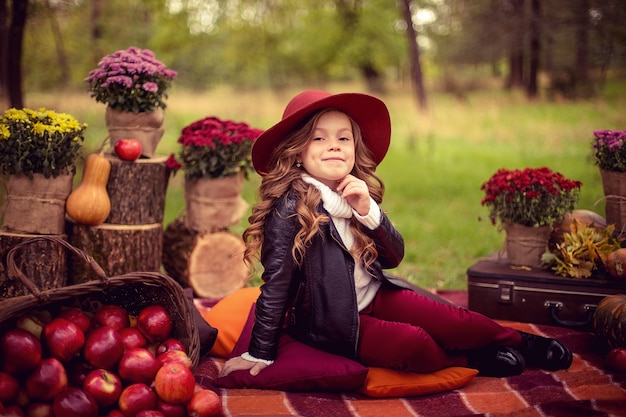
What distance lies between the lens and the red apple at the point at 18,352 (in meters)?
2.61

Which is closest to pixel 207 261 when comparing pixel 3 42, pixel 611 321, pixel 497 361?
pixel 497 361

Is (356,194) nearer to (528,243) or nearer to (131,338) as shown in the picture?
(131,338)

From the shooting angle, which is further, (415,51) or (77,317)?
(415,51)

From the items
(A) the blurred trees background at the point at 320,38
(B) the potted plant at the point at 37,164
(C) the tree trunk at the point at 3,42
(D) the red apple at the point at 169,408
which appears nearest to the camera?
(D) the red apple at the point at 169,408

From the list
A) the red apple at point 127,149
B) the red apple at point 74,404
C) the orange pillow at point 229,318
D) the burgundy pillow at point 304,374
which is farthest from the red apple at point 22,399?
the red apple at point 127,149

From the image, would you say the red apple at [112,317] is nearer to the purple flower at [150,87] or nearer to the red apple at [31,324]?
the red apple at [31,324]

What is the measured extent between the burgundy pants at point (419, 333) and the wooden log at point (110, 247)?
6.19 ft

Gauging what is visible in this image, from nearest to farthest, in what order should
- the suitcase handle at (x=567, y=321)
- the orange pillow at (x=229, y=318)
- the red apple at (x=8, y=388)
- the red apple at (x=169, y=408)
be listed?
the red apple at (x=8, y=388) → the red apple at (x=169, y=408) → the orange pillow at (x=229, y=318) → the suitcase handle at (x=567, y=321)

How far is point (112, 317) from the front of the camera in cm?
311

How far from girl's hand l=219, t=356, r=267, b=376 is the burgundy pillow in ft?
0.06

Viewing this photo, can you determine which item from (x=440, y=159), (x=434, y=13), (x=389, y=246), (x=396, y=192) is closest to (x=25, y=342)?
(x=389, y=246)

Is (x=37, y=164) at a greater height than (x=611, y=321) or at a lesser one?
greater

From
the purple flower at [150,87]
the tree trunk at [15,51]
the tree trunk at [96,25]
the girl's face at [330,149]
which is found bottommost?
the girl's face at [330,149]

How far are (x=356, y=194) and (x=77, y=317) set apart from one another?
1379mm
